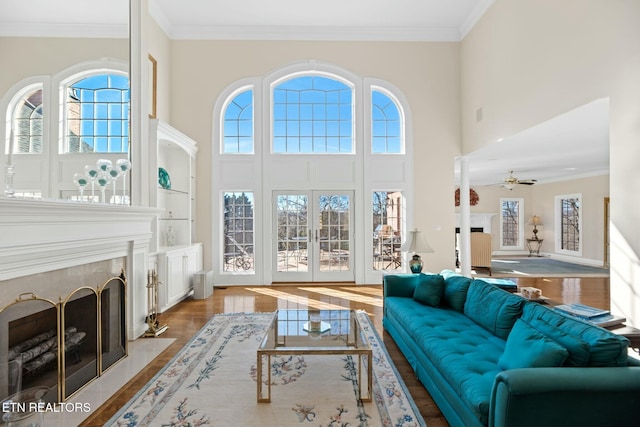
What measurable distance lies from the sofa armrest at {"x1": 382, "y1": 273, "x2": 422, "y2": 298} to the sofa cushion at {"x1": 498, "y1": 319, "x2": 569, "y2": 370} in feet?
6.05

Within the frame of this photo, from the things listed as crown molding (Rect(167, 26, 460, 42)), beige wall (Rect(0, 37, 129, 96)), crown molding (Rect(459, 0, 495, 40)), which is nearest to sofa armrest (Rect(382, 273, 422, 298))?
beige wall (Rect(0, 37, 129, 96))

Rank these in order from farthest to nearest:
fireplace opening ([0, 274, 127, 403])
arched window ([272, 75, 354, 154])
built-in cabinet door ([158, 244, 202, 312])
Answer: arched window ([272, 75, 354, 154]) → built-in cabinet door ([158, 244, 202, 312]) → fireplace opening ([0, 274, 127, 403])

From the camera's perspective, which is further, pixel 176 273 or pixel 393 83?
pixel 393 83

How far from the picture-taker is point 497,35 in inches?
212

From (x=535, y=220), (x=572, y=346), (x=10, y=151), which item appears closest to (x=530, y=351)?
(x=572, y=346)

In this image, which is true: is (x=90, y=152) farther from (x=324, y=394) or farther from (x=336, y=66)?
(x=336, y=66)

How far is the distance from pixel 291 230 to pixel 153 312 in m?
3.14

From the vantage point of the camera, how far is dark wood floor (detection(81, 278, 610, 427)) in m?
2.63

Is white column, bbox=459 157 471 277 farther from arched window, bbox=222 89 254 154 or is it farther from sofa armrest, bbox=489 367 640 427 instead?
sofa armrest, bbox=489 367 640 427

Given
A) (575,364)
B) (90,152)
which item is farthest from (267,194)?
(575,364)

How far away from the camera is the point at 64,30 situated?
282 centimetres

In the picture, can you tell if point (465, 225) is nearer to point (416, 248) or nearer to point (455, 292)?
point (416, 248)

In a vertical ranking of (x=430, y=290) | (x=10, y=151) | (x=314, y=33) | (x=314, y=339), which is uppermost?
(x=314, y=33)

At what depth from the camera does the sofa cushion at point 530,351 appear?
1.75 metres
